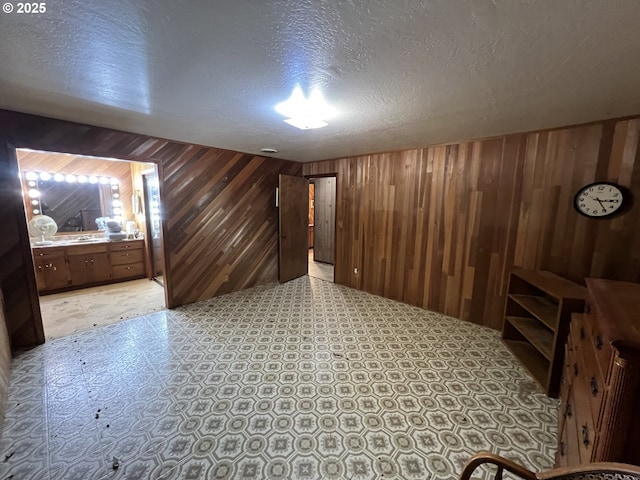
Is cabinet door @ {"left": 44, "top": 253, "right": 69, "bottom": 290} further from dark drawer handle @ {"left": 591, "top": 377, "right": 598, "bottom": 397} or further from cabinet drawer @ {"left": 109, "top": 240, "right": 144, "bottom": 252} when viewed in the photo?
dark drawer handle @ {"left": 591, "top": 377, "right": 598, "bottom": 397}

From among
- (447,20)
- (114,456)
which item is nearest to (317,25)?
(447,20)

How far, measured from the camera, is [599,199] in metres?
2.35

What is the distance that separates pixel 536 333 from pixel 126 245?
6194mm

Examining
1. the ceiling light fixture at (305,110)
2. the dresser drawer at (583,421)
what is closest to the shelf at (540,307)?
the dresser drawer at (583,421)

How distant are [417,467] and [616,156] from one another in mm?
3057

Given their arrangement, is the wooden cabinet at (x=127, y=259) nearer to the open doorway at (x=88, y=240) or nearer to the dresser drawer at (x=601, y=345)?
the open doorway at (x=88, y=240)

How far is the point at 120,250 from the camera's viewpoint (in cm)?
467

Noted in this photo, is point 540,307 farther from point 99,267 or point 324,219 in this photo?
point 99,267

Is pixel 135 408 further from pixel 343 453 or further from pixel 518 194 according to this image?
pixel 518 194

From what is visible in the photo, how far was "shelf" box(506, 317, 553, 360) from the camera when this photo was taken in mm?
2141

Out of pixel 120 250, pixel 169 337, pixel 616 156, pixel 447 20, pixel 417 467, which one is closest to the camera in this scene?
pixel 447 20

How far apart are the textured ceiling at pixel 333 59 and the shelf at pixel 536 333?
6.48ft

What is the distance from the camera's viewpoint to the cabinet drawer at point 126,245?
459 cm

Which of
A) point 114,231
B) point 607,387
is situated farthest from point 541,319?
point 114,231
